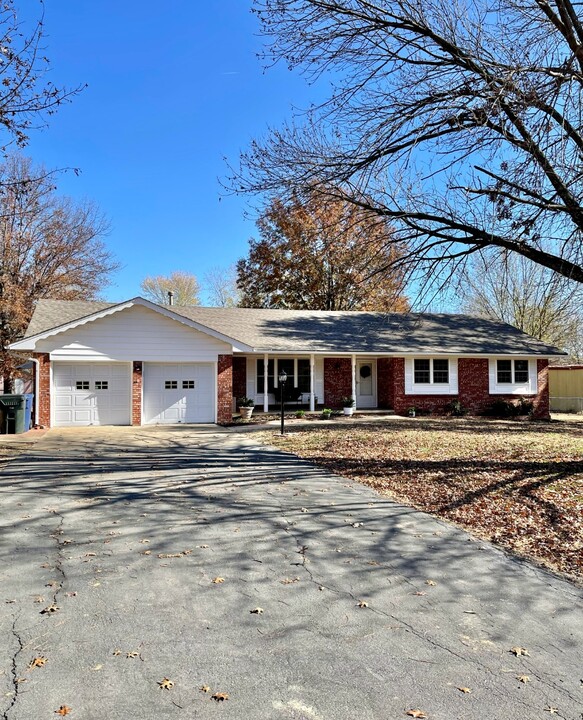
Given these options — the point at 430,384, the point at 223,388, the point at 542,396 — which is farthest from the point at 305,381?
the point at 542,396

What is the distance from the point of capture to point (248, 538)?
5.41 metres

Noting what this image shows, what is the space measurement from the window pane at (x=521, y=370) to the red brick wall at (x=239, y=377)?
11361 mm

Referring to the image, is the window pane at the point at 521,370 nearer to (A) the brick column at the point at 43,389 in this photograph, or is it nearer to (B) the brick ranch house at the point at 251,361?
(B) the brick ranch house at the point at 251,361

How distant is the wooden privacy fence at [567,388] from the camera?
85.1 feet

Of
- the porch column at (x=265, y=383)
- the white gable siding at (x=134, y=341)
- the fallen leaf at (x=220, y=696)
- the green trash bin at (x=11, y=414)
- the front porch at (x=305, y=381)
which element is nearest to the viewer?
the fallen leaf at (x=220, y=696)

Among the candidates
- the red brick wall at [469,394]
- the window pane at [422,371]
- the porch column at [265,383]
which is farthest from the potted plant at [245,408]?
the window pane at [422,371]

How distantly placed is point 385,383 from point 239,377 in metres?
6.20

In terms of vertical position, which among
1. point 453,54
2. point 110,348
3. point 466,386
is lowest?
point 466,386

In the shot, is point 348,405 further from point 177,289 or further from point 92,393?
point 177,289

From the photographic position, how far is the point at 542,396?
21.9 m

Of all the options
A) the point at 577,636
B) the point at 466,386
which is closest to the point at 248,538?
the point at 577,636

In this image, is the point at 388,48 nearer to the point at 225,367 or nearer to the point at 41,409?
the point at 225,367

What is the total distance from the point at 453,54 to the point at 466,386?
1561 cm

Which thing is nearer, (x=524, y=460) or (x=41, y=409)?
(x=524, y=460)
